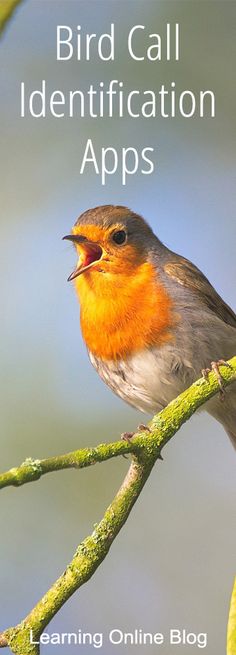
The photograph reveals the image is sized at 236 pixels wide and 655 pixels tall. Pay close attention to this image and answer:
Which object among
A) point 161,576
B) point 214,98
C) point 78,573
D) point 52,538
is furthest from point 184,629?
point 78,573

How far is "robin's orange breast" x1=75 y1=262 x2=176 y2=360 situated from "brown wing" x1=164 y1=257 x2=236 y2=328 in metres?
0.19

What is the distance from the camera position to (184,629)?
13.5 feet

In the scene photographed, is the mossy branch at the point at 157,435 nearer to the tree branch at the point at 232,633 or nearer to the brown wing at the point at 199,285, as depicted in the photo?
the tree branch at the point at 232,633

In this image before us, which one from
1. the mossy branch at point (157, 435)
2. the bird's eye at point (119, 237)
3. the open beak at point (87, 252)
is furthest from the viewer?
the bird's eye at point (119, 237)

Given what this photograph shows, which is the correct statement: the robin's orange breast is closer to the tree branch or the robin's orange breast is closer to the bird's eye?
the bird's eye

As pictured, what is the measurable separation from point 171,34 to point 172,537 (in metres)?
2.45

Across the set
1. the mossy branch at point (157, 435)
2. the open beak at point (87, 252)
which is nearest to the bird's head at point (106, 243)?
the open beak at point (87, 252)

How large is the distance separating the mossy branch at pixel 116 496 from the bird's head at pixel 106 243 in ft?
4.95

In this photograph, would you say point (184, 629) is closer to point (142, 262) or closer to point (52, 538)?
point (52, 538)

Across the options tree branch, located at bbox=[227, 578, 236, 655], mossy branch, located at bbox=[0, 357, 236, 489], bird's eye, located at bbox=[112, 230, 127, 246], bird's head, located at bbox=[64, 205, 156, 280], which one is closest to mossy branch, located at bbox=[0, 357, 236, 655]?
mossy branch, located at bbox=[0, 357, 236, 489]

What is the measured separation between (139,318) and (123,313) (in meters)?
0.06

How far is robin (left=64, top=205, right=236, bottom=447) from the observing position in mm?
3240

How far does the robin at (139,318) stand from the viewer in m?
3.24

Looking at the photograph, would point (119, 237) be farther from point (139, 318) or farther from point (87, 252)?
point (139, 318)
